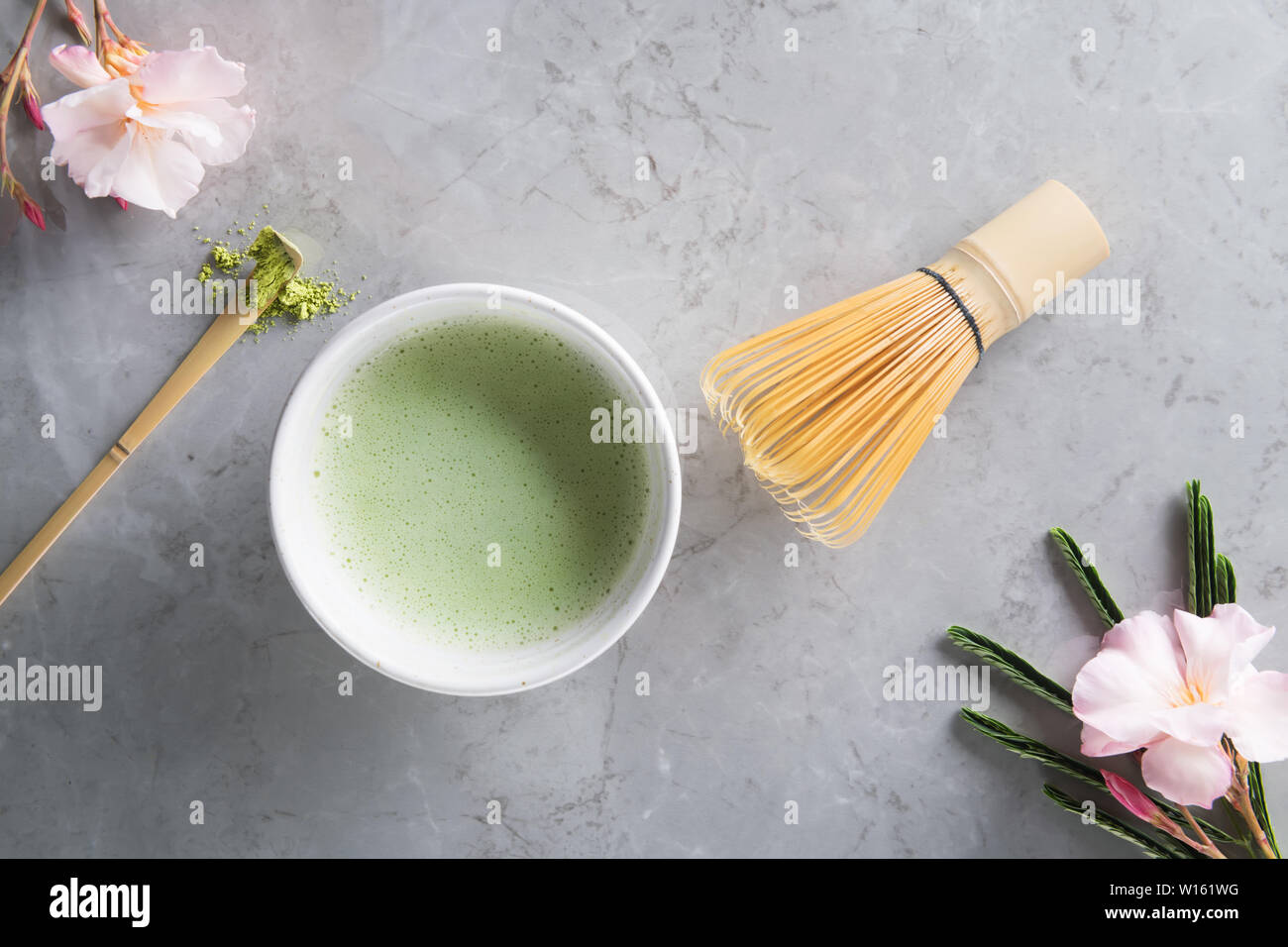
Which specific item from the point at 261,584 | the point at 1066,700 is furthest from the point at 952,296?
the point at 261,584

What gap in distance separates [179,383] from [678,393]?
1.66ft

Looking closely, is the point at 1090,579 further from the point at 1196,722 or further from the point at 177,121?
the point at 177,121

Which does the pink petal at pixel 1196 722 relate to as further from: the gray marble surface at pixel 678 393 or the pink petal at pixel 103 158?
the pink petal at pixel 103 158

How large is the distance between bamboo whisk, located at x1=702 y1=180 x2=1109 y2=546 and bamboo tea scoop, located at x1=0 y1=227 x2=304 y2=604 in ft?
1.48

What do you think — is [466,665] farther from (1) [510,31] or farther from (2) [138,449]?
(1) [510,31]

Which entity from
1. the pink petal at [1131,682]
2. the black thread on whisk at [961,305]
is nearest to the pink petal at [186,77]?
the black thread on whisk at [961,305]

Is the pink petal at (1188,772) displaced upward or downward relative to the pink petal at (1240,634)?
downward

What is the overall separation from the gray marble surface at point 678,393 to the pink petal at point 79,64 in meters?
0.10

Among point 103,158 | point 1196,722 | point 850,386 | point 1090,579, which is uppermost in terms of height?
point 103,158

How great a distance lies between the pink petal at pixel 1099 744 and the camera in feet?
3.04

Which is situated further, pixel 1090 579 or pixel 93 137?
pixel 1090 579

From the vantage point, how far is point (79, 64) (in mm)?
887

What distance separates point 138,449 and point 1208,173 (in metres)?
1.17

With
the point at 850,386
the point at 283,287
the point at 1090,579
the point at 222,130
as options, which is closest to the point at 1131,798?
the point at 1090,579
